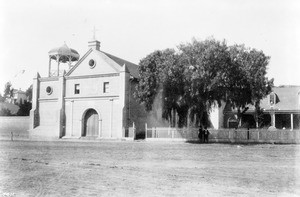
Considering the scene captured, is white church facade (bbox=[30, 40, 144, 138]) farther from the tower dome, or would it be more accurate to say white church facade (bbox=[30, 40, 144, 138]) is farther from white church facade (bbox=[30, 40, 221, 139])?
the tower dome

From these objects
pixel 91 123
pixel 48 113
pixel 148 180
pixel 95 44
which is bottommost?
pixel 148 180

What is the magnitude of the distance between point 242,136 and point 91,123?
54.1 feet

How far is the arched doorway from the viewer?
36606mm

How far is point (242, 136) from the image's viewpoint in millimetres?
28844

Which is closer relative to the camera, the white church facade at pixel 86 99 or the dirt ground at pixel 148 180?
the dirt ground at pixel 148 180

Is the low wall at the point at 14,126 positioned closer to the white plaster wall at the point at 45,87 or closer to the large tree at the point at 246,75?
the white plaster wall at the point at 45,87

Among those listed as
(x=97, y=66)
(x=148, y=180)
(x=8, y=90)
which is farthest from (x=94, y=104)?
(x=8, y=90)

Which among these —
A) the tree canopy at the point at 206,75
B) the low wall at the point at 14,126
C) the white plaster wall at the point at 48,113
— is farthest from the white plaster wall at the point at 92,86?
the low wall at the point at 14,126

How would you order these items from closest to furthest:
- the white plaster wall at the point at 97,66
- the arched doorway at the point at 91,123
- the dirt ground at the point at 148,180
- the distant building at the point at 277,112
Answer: the dirt ground at the point at 148,180 → the white plaster wall at the point at 97,66 → the arched doorway at the point at 91,123 → the distant building at the point at 277,112

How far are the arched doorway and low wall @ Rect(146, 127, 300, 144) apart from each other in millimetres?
8977

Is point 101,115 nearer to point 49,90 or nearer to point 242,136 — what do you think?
point 49,90

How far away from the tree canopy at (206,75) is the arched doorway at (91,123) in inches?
355

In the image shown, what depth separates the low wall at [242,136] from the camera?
28.5 meters

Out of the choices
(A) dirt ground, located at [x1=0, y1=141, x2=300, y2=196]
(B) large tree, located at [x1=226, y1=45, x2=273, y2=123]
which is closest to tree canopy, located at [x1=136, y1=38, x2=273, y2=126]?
(B) large tree, located at [x1=226, y1=45, x2=273, y2=123]
